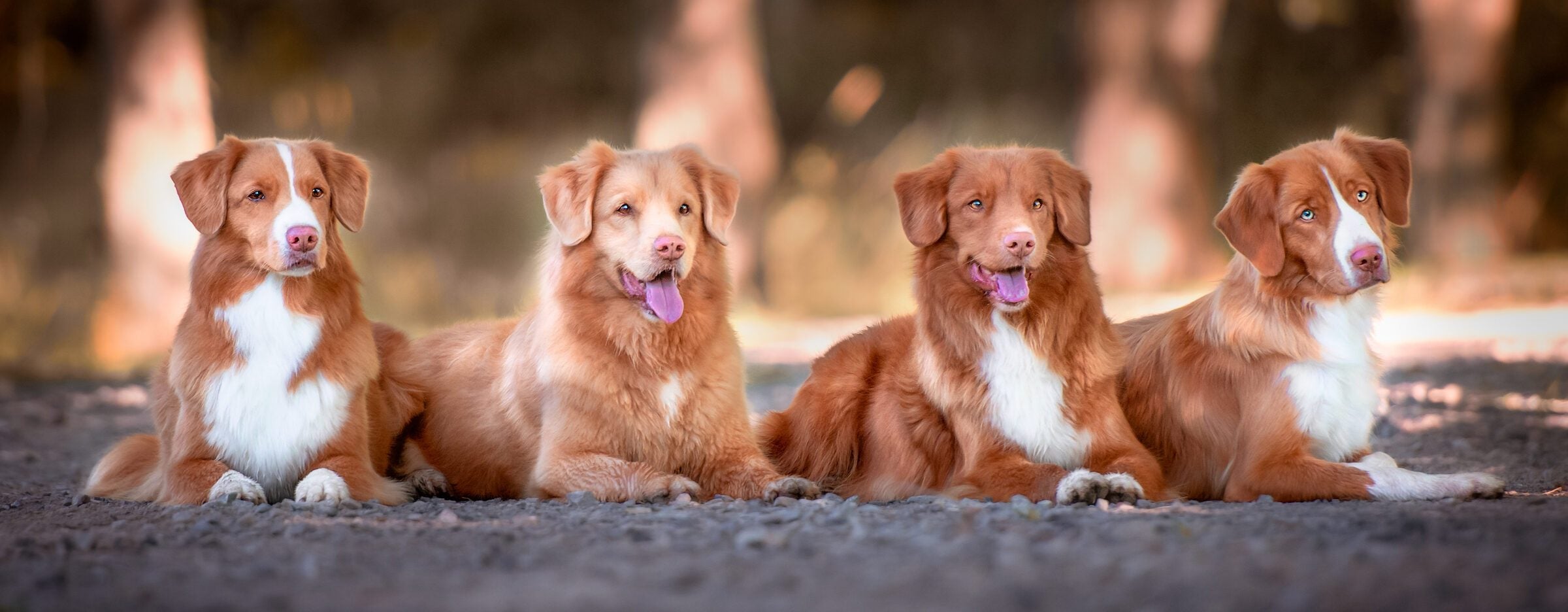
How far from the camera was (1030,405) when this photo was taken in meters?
5.57

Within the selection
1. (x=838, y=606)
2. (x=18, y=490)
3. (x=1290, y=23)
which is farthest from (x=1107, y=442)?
(x=1290, y=23)

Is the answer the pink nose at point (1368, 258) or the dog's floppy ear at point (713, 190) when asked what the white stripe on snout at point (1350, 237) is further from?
the dog's floppy ear at point (713, 190)

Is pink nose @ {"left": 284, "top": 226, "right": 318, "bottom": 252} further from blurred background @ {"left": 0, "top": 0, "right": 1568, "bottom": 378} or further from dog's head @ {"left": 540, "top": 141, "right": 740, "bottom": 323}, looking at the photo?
blurred background @ {"left": 0, "top": 0, "right": 1568, "bottom": 378}

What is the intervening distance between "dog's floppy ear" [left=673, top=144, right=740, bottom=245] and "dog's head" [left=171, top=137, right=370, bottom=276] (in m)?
1.53

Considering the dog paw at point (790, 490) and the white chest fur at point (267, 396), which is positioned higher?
the white chest fur at point (267, 396)

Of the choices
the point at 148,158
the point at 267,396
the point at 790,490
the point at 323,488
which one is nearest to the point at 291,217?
the point at 267,396

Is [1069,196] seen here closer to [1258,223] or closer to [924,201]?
[924,201]

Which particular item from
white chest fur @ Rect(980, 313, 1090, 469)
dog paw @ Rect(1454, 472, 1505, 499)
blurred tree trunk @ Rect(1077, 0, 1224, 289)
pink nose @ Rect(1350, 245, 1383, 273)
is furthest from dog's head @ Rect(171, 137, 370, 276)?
blurred tree trunk @ Rect(1077, 0, 1224, 289)

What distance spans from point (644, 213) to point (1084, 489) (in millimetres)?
2100

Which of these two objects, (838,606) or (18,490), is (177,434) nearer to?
(18,490)

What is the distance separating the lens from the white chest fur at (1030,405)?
18.2 ft

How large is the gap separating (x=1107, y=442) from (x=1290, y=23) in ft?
63.5

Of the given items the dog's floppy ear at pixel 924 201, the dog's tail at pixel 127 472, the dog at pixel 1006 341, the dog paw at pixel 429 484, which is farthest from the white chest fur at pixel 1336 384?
the dog's tail at pixel 127 472

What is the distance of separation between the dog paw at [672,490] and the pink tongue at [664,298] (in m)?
0.67
